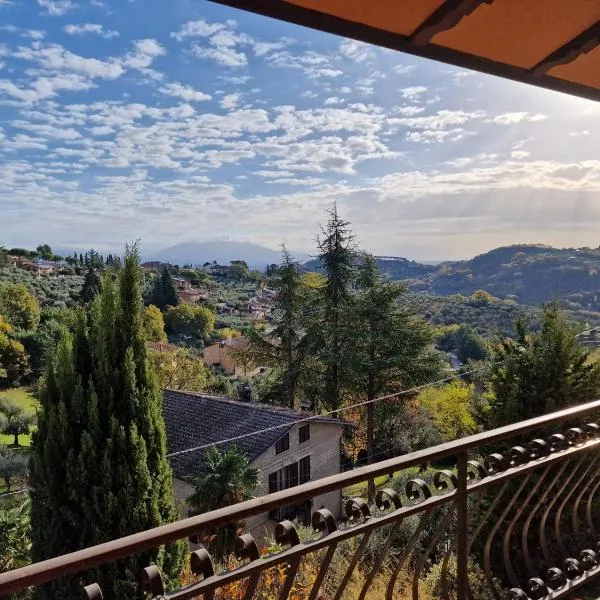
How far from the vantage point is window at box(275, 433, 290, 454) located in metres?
13.0

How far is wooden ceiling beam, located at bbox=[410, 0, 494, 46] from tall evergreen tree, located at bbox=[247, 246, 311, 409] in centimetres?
1489

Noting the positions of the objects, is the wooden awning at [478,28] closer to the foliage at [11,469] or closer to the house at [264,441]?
the house at [264,441]


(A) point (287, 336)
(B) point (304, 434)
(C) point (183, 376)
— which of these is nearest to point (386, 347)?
(A) point (287, 336)

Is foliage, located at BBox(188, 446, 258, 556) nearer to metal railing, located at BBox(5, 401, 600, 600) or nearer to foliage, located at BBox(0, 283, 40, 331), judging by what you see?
metal railing, located at BBox(5, 401, 600, 600)

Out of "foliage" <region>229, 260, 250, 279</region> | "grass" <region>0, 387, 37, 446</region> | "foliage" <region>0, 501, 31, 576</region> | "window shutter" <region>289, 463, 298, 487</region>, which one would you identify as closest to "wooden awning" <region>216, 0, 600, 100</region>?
"foliage" <region>0, 501, 31, 576</region>

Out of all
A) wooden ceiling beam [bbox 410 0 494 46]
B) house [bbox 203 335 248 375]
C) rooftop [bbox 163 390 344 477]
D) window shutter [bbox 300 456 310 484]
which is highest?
wooden ceiling beam [bbox 410 0 494 46]

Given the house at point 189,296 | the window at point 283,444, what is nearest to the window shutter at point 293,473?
the window at point 283,444

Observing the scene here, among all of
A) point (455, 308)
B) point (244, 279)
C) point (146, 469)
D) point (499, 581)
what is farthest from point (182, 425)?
point (244, 279)

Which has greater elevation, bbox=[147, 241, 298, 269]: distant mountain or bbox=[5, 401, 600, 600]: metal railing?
bbox=[147, 241, 298, 269]: distant mountain

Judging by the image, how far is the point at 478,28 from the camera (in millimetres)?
1539

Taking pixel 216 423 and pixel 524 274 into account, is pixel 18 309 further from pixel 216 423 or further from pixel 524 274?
pixel 524 274

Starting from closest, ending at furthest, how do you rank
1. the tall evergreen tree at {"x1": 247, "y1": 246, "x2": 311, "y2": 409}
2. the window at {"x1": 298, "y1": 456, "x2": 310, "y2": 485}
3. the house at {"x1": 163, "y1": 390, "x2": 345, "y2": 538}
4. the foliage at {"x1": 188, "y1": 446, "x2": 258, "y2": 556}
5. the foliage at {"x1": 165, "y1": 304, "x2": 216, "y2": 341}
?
the foliage at {"x1": 188, "y1": 446, "x2": 258, "y2": 556} < the house at {"x1": 163, "y1": 390, "x2": 345, "y2": 538} < the window at {"x1": 298, "y1": 456, "x2": 310, "y2": 485} < the tall evergreen tree at {"x1": 247, "y1": 246, "x2": 311, "y2": 409} < the foliage at {"x1": 165, "y1": 304, "x2": 216, "y2": 341}

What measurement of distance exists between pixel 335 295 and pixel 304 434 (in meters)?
4.78

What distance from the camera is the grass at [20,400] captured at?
2145 centimetres
